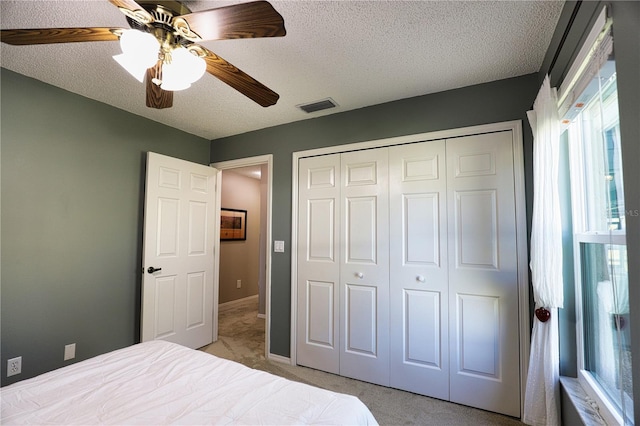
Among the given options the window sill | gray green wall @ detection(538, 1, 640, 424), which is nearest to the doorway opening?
the window sill

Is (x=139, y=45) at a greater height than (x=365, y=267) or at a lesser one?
greater

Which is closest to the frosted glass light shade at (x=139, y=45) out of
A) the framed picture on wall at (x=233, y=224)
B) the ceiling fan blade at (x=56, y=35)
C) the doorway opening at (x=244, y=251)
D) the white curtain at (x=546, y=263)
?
the ceiling fan blade at (x=56, y=35)

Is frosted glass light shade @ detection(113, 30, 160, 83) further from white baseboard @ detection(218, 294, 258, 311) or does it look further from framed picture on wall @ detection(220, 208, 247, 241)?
white baseboard @ detection(218, 294, 258, 311)

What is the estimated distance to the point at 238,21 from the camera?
1.13m

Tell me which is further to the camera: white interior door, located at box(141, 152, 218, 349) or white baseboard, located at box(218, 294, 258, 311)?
white baseboard, located at box(218, 294, 258, 311)

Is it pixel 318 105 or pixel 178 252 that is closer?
pixel 318 105

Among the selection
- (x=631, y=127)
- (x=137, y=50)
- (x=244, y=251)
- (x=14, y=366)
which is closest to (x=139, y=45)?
(x=137, y=50)

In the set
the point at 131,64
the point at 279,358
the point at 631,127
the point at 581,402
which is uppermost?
the point at 131,64

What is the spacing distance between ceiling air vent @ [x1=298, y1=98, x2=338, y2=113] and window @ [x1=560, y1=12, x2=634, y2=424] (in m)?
1.62

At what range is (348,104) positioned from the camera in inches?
A: 104

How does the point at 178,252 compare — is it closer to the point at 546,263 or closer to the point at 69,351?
the point at 69,351

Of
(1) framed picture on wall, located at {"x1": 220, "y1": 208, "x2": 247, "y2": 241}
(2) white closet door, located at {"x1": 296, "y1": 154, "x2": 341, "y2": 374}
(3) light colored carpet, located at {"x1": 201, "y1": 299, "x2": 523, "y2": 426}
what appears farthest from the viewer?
(1) framed picture on wall, located at {"x1": 220, "y1": 208, "x2": 247, "y2": 241}

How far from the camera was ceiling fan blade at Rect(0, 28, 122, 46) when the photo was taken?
122cm

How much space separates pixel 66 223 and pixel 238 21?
90.2 inches
